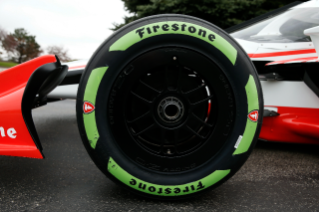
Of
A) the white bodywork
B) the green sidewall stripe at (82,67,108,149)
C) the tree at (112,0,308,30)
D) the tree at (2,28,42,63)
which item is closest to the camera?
the green sidewall stripe at (82,67,108,149)

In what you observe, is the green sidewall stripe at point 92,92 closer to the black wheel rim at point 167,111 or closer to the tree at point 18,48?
the black wheel rim at point 167,111

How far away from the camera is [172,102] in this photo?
1.23m

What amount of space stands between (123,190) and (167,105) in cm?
52

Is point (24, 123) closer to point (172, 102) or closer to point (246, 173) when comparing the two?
point (172, 102)

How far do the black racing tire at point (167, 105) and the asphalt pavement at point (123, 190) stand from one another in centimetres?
13

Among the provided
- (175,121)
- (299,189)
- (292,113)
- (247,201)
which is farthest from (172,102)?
(292,113)

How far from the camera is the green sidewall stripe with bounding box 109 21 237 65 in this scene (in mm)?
1180

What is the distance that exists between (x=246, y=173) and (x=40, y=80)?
137 cm

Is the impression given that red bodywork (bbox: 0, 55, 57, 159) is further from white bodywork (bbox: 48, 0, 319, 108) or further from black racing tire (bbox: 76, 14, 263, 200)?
white bodywork (bbox: 48, 0, 319, 108)

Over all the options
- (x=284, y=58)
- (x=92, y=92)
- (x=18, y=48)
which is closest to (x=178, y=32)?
(x=92, y=92)

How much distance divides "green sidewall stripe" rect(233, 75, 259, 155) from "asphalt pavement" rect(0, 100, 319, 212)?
29 centimetres

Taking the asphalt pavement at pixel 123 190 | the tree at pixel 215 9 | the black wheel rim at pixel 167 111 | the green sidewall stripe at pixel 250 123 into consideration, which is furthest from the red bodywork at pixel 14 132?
the tree at pixel 215 9

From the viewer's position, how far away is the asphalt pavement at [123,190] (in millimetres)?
1219

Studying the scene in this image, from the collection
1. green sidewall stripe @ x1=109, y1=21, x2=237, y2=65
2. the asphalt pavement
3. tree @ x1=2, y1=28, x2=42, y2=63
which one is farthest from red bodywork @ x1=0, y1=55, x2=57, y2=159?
tree @ x1=2, y1=28, x2=42, y2=63
